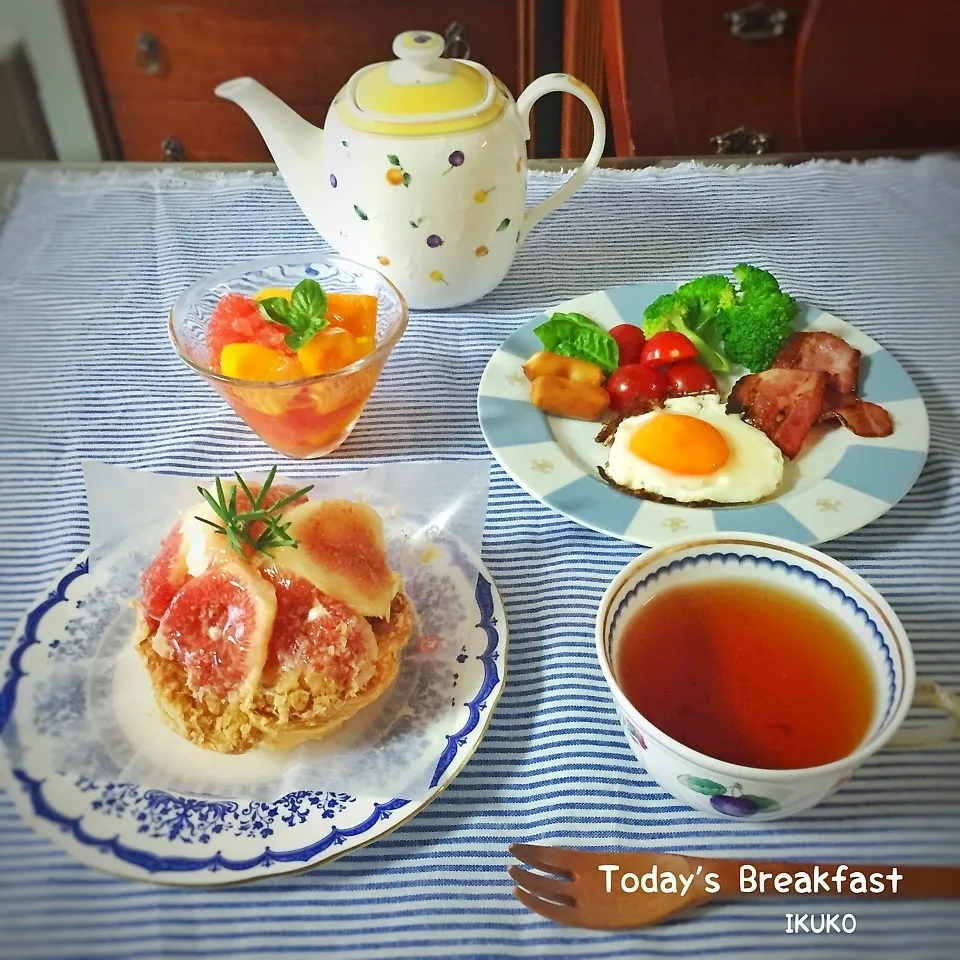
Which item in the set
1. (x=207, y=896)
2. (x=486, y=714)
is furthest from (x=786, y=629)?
(x=207, y=896)

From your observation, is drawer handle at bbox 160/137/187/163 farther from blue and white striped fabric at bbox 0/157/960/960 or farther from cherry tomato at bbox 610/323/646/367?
cherry tomato at bbox 610/323/646/367

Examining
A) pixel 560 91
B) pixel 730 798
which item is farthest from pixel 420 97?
pixel 730 798

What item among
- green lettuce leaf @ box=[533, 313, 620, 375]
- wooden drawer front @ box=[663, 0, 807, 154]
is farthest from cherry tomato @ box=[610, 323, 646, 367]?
wooden drawer front @ box=[663, 0, 807, 154]

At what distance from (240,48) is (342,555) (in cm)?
320

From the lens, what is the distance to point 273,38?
3359 millimetres

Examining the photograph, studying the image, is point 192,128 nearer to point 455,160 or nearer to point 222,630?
point 455,160

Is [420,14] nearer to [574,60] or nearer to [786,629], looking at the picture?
[574,60]

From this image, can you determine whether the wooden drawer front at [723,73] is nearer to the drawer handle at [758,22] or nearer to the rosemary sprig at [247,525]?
the drawer handle at [758,22]

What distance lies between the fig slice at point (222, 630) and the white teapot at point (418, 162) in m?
0.81

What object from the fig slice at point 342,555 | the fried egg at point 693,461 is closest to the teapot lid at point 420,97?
the fried egg at point 693,461

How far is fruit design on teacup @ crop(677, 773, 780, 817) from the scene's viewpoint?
31.0 inches

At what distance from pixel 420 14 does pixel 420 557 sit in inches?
117

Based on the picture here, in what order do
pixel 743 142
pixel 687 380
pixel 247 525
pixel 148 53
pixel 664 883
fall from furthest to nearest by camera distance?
pixel 148 53, pixel 743 142, pixel 687 380, pixel 247 525, pixel 664 883

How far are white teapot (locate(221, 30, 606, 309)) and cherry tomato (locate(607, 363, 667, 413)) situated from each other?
38 centimetres
